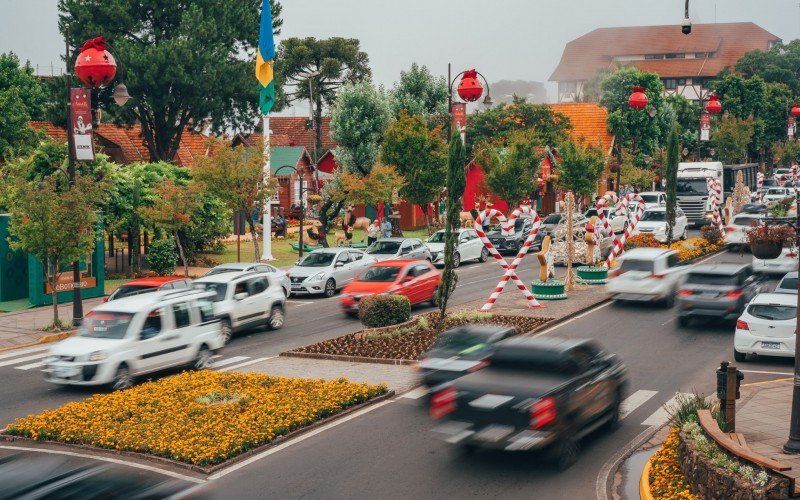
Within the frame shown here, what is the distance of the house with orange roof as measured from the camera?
411ft

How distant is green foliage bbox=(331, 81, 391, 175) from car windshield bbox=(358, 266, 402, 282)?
1062 inches

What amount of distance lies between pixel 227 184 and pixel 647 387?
20761 millimetres

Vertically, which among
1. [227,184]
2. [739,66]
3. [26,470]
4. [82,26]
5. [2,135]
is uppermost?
[739,66]

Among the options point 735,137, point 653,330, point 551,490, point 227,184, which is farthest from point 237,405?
point 735,137

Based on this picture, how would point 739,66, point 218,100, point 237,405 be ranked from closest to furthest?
point 237,405, point 218,100, point 739,66

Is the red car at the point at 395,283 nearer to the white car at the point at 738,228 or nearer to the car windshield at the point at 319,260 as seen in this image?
the car windshield at the point at 319,260

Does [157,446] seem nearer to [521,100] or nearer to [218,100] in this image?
[218,100]

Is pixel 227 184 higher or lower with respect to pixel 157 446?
higher

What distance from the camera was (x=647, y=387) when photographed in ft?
58.6

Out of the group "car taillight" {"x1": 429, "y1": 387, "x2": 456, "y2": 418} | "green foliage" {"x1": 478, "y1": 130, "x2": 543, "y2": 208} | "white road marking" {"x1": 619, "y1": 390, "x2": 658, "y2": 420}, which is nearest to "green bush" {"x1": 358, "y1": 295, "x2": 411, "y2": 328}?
"white road marking" {"x1": 619, "y1": 390, "x2": 658, "y2": 420}

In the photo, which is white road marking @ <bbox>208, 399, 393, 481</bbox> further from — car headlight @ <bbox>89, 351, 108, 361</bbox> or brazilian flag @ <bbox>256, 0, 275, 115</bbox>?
brazilian flag @ <bbox>256, 0, 275, 115</bbox>

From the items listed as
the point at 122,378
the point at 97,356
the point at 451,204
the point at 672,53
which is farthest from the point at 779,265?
the point at 672,53

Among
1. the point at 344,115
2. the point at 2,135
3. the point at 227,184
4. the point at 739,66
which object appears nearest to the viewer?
the point at 227,184

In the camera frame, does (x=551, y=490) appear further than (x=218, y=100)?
No
